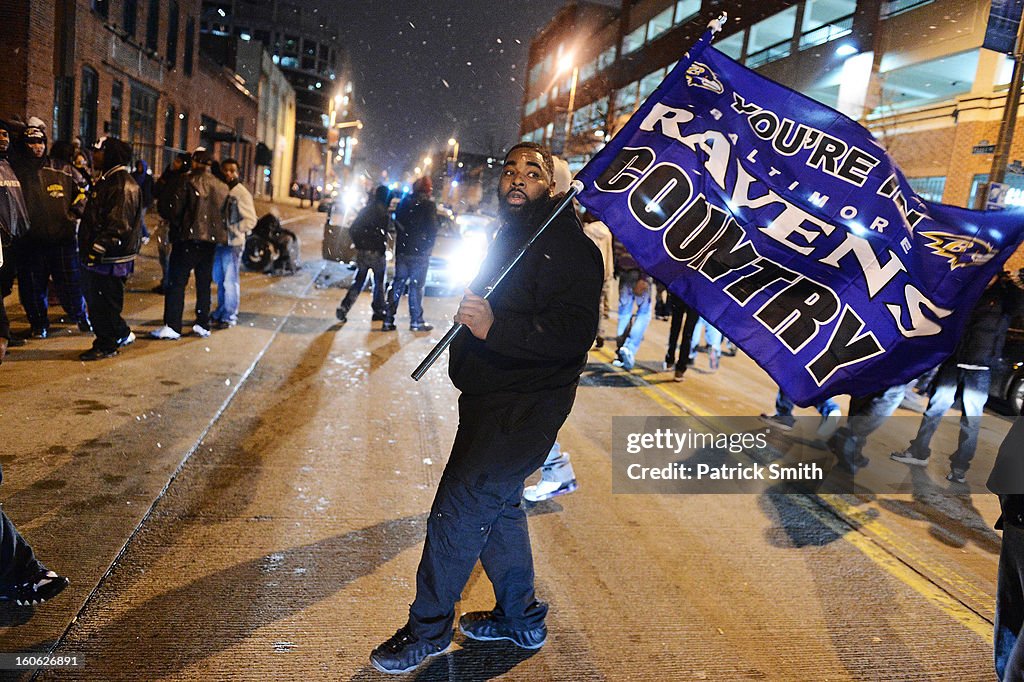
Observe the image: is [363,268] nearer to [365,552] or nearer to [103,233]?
[103,233]

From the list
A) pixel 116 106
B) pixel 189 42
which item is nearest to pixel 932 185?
pixel 116 106

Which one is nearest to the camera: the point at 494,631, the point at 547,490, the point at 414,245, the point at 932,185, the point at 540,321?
the point at 540,321

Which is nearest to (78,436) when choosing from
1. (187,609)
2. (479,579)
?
(187,609)

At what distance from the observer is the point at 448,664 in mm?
3051

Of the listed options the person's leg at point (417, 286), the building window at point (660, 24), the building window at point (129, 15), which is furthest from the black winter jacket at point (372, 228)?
the building window at point (660, 24)

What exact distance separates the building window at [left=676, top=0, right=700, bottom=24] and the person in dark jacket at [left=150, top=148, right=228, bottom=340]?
3750 cm

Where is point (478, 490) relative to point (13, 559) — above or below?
above

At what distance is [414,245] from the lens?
1005cm

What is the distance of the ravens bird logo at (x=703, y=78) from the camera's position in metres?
3.72

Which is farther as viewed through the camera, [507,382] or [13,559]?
[13,559]

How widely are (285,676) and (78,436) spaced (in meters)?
3.03

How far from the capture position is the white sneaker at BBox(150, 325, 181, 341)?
26.5ft

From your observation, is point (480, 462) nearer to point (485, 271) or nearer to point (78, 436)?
point (485, 271)

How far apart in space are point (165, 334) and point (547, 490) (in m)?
5.17
